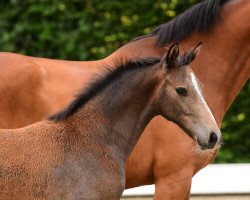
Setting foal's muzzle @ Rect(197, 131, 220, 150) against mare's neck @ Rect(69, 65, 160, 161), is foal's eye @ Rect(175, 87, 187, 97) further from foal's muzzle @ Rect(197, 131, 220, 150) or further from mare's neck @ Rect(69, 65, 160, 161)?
foal's muzzle @ Rect(197, 131, 220, 150)

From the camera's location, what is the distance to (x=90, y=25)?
30.6ft

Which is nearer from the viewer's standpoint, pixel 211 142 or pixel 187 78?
pixel 211 142

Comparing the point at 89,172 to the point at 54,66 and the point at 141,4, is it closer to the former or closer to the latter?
the point at 54,66

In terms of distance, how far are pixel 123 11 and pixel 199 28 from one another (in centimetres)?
252

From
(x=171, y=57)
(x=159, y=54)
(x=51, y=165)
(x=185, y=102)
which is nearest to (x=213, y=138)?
(x=185, y=102)

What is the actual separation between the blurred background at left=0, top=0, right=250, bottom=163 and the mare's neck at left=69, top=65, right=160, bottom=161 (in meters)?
3.65

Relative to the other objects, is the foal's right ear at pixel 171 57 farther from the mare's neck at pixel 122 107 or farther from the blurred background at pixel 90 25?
the blurred background at pixel 90 25

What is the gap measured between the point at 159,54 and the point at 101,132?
4.38 feet

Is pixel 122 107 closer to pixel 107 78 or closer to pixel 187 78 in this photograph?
pixel 107 78

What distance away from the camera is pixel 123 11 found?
9.30 metres

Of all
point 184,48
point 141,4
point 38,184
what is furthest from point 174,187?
point 141,4

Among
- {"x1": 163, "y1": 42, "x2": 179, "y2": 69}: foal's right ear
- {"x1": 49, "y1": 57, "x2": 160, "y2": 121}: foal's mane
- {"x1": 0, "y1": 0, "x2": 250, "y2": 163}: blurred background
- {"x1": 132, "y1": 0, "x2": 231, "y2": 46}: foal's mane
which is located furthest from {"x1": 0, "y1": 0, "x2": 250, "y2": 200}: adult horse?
{"x1": 0, "y1": 0, "x2": 250, "y2": 163}: blurred background

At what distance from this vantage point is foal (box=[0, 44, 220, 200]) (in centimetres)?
530

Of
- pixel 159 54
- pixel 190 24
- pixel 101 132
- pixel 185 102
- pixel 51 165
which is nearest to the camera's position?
pixel 51 165
